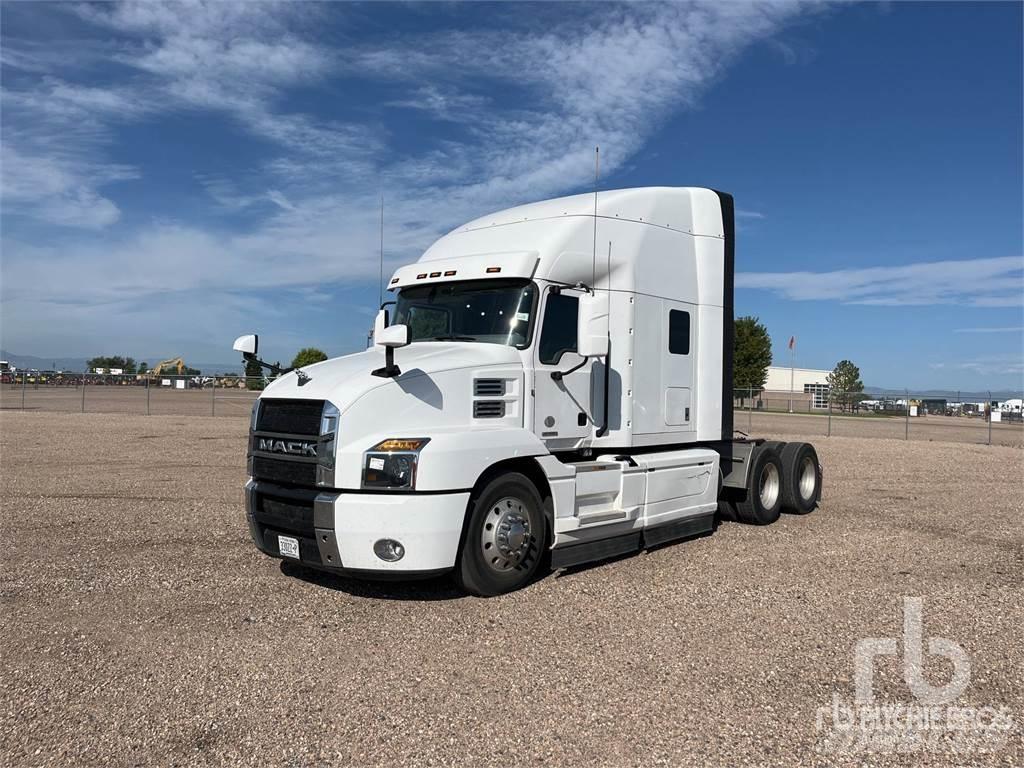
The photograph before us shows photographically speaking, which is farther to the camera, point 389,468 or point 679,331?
point 679,331

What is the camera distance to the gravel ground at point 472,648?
3.79 metres

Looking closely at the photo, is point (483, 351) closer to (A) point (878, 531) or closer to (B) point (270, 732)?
(B) point (270, 732)

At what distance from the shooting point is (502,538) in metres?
6.19

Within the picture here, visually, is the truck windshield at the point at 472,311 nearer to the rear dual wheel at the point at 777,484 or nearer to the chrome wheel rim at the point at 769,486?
the rear dual wheel at the point at 777,484

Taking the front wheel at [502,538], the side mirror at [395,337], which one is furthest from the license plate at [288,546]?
the side mirror at [395,337]

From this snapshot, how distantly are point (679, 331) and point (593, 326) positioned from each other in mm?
1813

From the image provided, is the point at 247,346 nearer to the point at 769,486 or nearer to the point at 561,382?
the point at 561,382

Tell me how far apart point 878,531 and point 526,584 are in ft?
16.8

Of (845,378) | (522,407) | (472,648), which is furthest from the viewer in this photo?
(845,378)

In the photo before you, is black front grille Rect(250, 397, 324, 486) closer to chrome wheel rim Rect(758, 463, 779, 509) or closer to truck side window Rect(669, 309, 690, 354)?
truck side window Rect(669, 309, 690, 354)

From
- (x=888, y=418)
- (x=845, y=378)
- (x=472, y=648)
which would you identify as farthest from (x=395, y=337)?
(x=845, y=378)

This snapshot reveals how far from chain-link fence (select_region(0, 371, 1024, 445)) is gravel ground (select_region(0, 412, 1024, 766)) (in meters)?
9.50

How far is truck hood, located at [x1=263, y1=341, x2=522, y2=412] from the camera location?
582 centimetres

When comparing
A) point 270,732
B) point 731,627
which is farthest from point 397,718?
point 731,627
